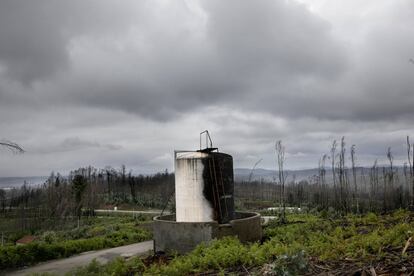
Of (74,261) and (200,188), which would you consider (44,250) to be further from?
(200,188)

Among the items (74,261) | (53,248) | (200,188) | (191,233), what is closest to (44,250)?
(53,248)

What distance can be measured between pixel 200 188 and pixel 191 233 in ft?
5.63

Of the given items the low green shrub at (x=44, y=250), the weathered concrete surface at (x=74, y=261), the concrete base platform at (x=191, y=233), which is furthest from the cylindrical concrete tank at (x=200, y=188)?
Result: the low green shrub at (x=44, y=250)

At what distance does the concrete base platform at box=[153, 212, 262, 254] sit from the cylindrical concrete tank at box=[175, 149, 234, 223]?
85 cm

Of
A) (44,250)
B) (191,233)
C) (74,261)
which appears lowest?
(74,261)

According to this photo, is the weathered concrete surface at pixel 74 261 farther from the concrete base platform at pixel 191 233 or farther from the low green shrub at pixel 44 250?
the concrete base platform at pixel 191 233

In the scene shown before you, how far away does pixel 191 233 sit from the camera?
1284 cm

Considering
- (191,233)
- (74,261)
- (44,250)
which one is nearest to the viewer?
(191,233)

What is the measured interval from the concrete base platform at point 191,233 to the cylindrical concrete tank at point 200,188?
85 centimetres

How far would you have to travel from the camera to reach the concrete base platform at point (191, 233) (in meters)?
12.7

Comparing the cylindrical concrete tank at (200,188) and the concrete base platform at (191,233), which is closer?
the concrete base platform at (191,233)

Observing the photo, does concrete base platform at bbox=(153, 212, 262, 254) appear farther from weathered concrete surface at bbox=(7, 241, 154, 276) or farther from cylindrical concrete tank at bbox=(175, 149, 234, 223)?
weathered concrete surface at bbox=(7, 241, 154, 276)

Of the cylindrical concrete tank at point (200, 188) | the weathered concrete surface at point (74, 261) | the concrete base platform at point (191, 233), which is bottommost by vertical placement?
the weathered concrete surface at point (74, 261)

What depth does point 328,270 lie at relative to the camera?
612 centimetres
